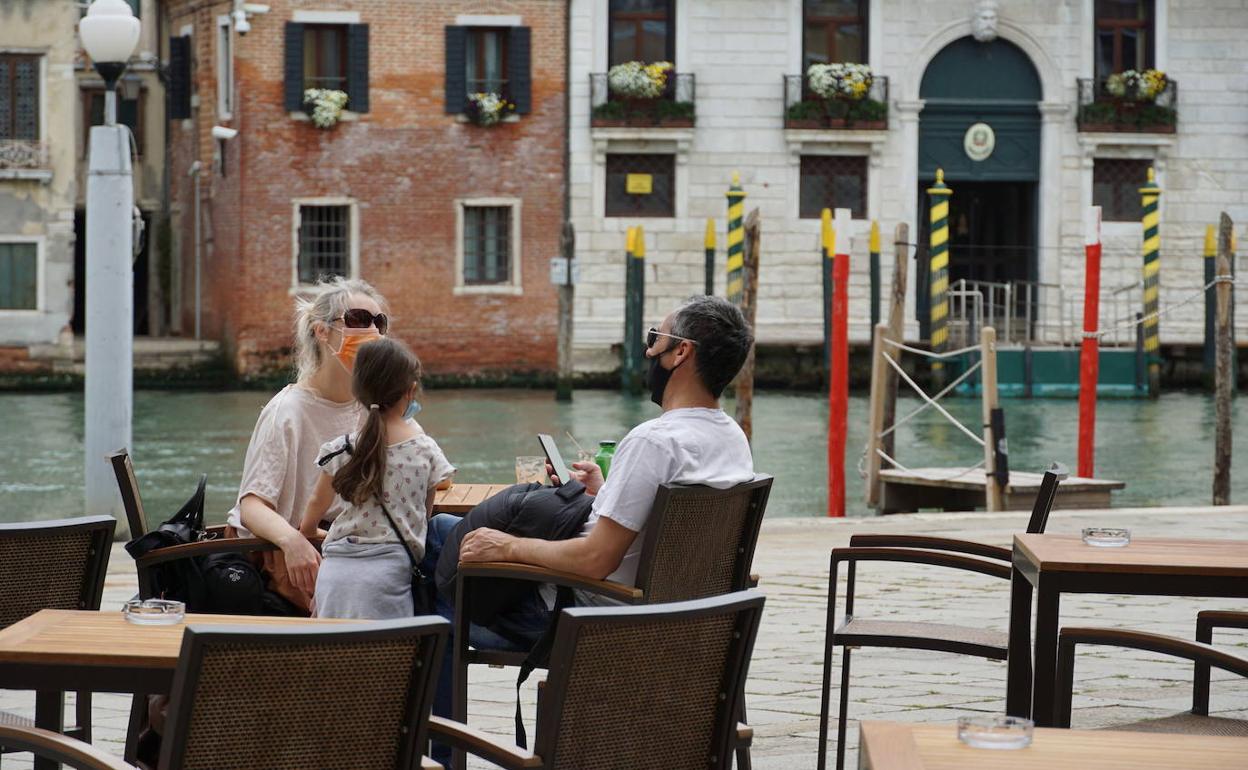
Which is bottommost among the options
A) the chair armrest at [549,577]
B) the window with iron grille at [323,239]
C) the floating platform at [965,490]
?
the floating platform at [965,490]

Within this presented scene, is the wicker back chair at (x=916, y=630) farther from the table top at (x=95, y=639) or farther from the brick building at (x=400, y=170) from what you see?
the brick building at (x=400, y=170)

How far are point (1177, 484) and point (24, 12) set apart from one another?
18026 millimetres

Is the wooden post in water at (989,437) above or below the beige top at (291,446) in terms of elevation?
Result: below

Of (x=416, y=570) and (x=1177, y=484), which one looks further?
(x=1177, y=484)

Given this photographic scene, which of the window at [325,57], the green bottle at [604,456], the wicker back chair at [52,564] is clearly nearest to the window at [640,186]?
the window at [325,57]

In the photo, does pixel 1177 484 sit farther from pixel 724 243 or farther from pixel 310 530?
pixel 310 530

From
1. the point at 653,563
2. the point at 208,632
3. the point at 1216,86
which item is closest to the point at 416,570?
the point at 653,563

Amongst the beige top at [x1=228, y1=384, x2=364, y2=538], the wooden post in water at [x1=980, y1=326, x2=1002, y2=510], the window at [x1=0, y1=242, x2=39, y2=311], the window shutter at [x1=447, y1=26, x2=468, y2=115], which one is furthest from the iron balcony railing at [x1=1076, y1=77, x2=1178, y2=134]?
the beige top at [x1=228, y1=384, x2=364, y2=538]

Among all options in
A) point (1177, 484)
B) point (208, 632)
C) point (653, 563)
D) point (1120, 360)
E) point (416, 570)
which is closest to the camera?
point (208, 632)

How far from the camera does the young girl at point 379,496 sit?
4.17 m

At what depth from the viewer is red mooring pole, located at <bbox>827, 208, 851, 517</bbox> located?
1544cm

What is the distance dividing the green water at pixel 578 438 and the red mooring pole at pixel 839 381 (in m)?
0.89

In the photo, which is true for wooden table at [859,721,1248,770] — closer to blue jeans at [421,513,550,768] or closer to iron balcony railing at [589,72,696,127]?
blue jeans at [421,513,550,768]

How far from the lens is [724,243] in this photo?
29156 millimetres
